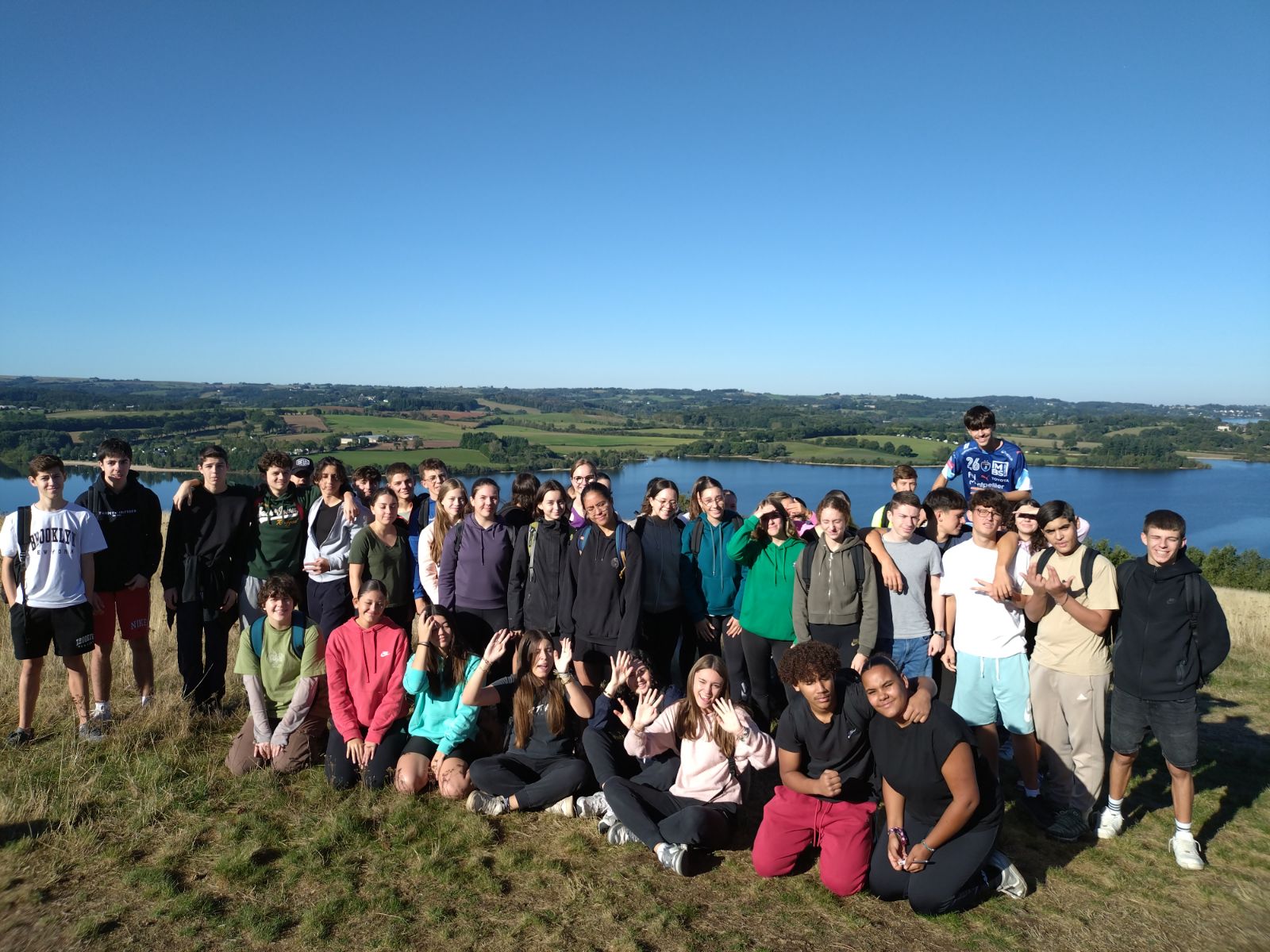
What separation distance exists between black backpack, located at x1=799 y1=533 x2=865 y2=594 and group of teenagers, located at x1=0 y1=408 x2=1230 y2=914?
0.02 m

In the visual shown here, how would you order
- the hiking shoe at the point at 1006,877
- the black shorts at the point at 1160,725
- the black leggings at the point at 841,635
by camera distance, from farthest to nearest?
the black leggings at the point at 841,635
the black shorts at the point at 1160,725
the hiking shoe at the point at 1006,877

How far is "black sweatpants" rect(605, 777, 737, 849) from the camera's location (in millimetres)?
3588

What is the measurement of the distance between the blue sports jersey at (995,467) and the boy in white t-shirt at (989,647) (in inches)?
55.0

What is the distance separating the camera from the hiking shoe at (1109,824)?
3881mm

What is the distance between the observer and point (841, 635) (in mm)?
4559

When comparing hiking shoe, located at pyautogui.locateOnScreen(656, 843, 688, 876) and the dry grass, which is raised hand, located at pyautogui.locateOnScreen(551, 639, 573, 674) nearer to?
the dry grass

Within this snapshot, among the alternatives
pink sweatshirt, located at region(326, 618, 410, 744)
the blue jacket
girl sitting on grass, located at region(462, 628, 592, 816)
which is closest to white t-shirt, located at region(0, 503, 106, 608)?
pink sweatshirt, located at region(326, 618, 410, 744)

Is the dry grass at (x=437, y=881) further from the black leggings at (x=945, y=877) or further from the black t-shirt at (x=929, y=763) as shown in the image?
the black t-shirt at (x=929, y=763)

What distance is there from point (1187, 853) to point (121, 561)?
6739mm

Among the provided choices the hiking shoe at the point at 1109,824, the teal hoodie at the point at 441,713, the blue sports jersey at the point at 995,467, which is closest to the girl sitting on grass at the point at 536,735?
the teal hoodie at the point at 441,713

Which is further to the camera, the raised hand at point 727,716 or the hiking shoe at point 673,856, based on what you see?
the raised hand at point 727,716

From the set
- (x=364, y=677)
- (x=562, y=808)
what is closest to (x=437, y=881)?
(x=562, y=808)

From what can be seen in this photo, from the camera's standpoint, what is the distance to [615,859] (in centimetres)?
361

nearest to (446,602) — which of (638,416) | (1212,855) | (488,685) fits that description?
(488,685)
